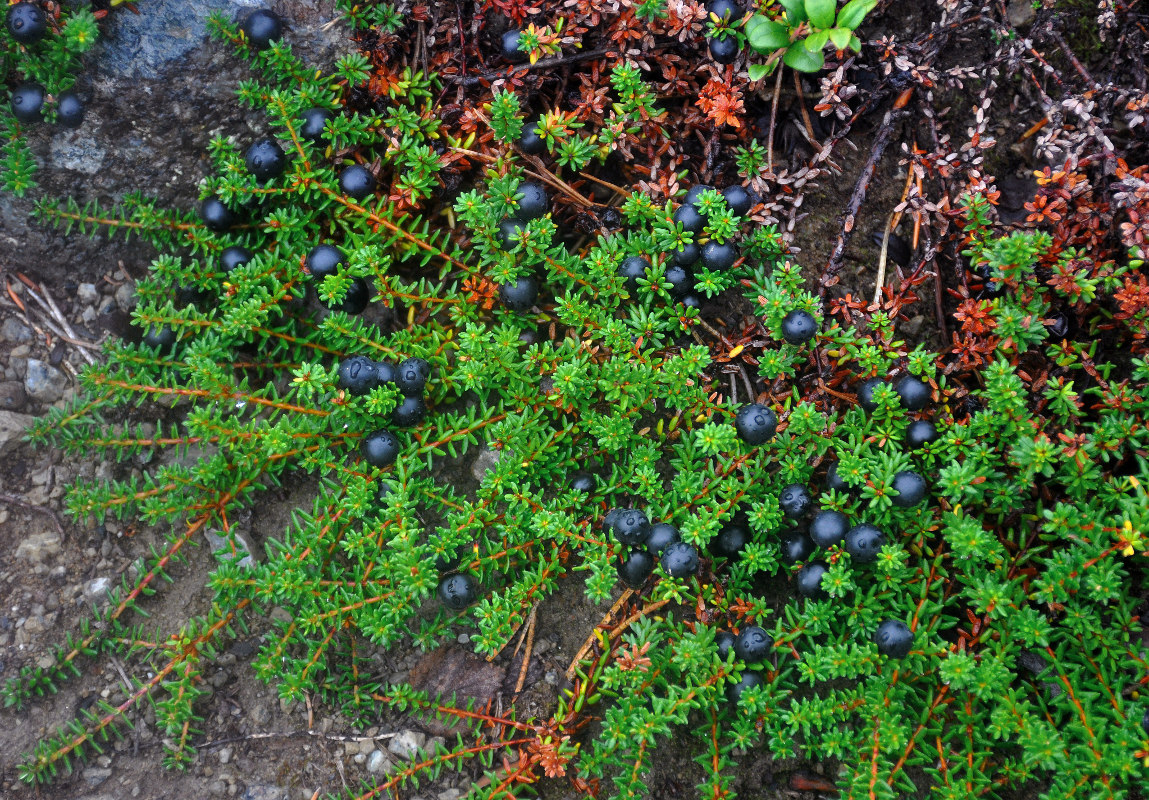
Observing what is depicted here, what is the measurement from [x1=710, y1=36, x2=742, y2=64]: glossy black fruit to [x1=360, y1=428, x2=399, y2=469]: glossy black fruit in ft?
9.13

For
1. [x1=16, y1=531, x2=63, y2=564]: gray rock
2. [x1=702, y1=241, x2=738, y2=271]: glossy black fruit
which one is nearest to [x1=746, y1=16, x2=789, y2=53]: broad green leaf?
[x1=702, y1=241, x2=738, y2=271]: glossy black fruit

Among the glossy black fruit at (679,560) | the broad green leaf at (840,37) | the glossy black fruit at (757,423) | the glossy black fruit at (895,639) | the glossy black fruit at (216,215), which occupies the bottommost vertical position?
the glossy black fruit at (895,639)

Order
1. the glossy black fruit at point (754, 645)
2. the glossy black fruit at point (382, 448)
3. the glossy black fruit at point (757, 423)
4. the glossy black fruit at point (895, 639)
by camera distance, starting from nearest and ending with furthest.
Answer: the glossy black fruit at point (895, 639) → the glossy black fruit at point (754, 645) → the glossy black fruit at point (757, 423) → the glossy black fruit at point (382, 448)

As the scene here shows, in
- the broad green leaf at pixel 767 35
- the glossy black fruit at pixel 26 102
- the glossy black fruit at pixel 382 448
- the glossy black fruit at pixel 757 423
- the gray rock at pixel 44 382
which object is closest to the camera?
the glossy black fruit at pixel 757 423

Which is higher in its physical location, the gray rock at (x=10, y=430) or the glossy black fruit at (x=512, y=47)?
the glossy black fruit at (x=512, y=47)

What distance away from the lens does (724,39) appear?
14.1ft

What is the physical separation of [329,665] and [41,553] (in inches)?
70.6

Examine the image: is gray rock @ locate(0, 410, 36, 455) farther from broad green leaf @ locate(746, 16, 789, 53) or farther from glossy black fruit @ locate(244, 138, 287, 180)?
broad green leaf @ locate(746, 16, 789, 53)

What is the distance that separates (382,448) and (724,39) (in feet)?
9.61

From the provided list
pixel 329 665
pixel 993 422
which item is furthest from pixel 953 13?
pixel 329 665

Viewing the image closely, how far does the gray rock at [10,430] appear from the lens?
14.7ft

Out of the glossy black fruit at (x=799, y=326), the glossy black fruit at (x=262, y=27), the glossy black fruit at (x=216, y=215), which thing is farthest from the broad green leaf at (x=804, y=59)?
the glossy black fruit at (x=216, y=215)

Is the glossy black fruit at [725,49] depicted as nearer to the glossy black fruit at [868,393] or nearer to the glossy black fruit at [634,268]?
the glossy black fruit at [634,268]

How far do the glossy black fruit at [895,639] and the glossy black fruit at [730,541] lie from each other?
0.75 meters
